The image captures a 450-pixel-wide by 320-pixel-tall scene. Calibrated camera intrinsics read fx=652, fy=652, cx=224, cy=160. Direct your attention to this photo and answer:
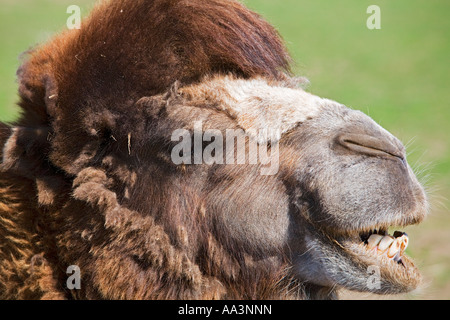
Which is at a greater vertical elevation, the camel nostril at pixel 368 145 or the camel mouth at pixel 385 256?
the camel nostril at pixel 368 145

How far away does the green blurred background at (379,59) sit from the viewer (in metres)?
10.9

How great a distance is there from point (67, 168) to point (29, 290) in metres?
0.67

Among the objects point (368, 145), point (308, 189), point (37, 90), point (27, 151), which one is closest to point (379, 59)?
point (368, 145)

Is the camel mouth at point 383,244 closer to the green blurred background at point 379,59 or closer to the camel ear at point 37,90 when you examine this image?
the camel ear at point 37,90

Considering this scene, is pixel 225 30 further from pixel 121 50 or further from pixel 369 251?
pixel 369 251

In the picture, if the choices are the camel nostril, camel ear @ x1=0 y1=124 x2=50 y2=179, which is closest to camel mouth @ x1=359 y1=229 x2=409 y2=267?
the camel nostril

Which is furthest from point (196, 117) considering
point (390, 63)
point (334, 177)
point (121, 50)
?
point (390, 63)

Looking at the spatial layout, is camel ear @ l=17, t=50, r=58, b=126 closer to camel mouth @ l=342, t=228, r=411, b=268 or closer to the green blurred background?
Answer: camel mouth @ l=342, t=228, r=411, b=268

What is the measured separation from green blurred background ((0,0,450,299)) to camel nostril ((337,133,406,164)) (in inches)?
170

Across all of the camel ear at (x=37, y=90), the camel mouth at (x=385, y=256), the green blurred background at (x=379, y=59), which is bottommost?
the camel mouth at (x=385, y=256)

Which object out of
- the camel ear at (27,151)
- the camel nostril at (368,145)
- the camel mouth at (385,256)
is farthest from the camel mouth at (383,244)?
the camel ear at (27,151)

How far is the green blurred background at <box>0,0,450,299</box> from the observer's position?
10.9m

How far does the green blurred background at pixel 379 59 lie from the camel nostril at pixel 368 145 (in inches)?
170

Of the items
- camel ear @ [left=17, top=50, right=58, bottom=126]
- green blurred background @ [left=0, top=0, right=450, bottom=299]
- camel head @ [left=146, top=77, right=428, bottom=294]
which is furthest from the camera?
green blurred background @ [left=0, top=0, right=450, bottom=299]
